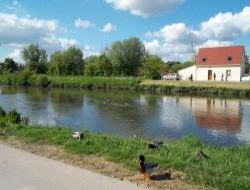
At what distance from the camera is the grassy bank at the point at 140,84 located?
5636 centimetres

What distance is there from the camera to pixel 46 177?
305 inches

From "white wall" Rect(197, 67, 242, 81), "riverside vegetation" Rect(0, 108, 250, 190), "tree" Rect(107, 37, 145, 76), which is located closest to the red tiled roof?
"white wall" Rect(197, 67, 242, 81)

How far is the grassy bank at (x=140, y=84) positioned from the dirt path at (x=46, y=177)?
47.5m

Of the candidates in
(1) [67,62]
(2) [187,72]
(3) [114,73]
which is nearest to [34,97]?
(2) [187,72]

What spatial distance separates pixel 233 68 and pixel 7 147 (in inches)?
2491

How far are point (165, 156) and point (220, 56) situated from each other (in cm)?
6498

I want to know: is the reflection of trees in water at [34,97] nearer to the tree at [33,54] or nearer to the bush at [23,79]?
the bush at [23,79]

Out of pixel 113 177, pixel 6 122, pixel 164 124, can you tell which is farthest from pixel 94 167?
pixel 164 124

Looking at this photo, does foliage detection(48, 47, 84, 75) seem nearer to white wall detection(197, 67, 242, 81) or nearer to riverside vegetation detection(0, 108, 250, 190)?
white wall detection(197, 67, 242, 81)

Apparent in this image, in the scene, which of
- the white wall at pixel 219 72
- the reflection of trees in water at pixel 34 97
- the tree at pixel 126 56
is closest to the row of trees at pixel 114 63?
the tree at pixel 126 56

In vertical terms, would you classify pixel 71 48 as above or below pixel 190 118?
above

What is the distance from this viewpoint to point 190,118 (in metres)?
28.8

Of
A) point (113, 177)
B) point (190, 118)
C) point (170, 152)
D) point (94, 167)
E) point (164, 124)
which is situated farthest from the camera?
point (190, 118)

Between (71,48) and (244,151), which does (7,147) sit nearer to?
(244,151)
